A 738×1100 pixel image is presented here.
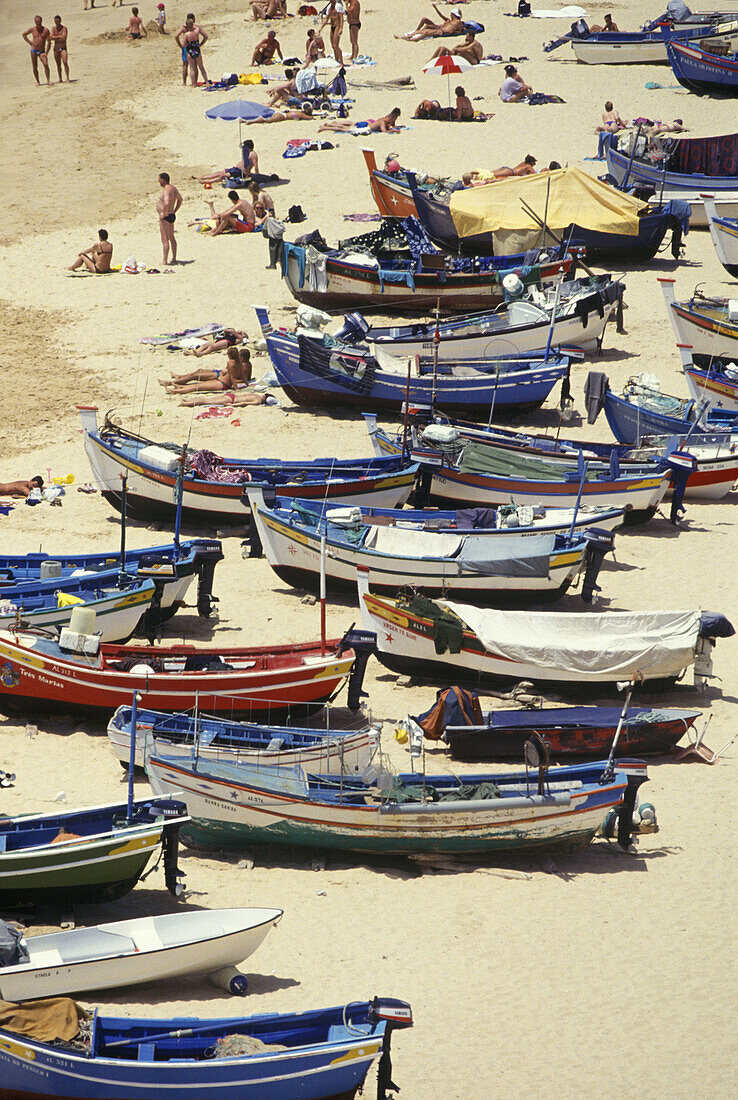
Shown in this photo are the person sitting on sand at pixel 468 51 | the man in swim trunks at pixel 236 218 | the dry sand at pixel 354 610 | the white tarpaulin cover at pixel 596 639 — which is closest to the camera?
the dry sand at pixel 354 610

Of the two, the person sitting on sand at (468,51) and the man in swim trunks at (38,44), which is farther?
the man in swim trunks at (38,44)

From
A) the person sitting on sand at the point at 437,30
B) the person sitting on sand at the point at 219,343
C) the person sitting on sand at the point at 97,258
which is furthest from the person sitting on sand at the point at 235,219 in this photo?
the person sitting on sand at the point at 437,30

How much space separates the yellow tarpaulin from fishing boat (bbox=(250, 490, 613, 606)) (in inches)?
443

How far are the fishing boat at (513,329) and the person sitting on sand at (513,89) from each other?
45.4ft

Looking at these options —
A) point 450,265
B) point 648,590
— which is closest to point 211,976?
point 648,590

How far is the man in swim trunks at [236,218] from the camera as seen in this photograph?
30.3 metres

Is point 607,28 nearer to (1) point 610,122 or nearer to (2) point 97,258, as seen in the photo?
(1) point 610,122

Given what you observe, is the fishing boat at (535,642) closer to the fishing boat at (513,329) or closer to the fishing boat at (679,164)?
the fishing boat at (513,329)

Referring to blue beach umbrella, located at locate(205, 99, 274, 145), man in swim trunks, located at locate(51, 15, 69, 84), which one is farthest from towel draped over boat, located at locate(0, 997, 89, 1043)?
man in swim trunks, located at locate(51, 15, 69, 84)

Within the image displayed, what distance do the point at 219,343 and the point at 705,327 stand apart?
886 centimetres

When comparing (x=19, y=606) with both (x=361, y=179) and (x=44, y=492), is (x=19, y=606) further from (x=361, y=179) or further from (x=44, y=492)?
(x=361, y=179)

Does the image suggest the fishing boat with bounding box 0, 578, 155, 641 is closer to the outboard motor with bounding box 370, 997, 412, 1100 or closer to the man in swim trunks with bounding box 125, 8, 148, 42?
the outboard motor with bounding box 370, 997, 412, 1100

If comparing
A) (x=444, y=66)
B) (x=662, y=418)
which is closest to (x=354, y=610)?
(x=662, y=418)

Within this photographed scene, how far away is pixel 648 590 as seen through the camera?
18.1 m
